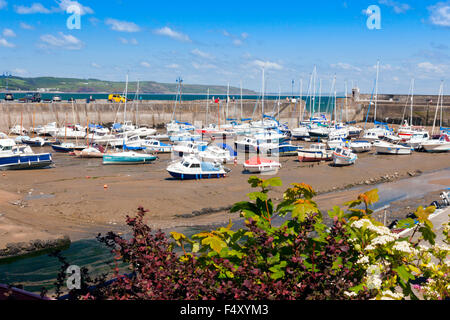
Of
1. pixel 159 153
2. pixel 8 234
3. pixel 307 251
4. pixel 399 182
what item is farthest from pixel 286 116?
pixel 307 251

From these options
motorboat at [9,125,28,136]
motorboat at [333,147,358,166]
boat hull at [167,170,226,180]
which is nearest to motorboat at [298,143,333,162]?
motorboat at [333,147,358,166]

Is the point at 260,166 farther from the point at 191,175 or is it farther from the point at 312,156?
the point at 312,156

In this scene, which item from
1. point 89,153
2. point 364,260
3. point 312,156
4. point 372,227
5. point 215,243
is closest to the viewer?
point 364,260

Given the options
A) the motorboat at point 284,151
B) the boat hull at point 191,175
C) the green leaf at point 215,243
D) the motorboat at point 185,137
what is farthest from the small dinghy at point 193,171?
the green leaf at point 215,243

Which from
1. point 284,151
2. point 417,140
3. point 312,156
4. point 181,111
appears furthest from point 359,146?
point 181,111

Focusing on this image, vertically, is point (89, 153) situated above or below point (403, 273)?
below

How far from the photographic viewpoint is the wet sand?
2073 cm

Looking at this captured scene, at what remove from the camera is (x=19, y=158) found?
3403cm

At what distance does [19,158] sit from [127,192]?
1337 cm

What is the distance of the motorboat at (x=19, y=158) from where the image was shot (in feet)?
111

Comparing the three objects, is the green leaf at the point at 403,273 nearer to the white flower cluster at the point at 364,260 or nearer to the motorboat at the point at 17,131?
the white flower cluster at the point at 364,260

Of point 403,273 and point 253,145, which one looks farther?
point 253,145

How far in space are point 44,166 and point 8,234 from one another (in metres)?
19.2
